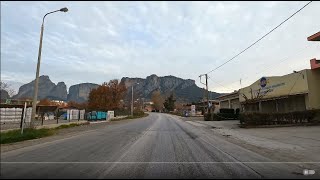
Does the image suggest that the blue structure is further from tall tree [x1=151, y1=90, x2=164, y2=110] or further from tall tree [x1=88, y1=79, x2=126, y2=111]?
tall tree [x1=151, y1=90, x2=164, y2=110]

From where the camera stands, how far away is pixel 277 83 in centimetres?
4459

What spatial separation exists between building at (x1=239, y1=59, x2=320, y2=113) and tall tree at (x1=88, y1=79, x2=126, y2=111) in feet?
146

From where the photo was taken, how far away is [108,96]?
87750mm

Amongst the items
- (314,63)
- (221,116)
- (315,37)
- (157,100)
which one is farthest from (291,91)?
(157,100)

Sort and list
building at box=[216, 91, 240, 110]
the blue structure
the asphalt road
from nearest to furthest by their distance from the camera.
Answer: the asphalt road → the blue structure → building at box=[216, 91, 240, 110]

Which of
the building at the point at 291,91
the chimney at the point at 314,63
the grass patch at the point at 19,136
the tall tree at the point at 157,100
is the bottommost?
the grass patch at the point at 19,136

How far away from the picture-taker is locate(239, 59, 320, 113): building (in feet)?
121

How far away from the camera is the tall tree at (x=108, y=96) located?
282ft

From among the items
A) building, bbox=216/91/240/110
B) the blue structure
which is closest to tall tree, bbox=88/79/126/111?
the blue structure

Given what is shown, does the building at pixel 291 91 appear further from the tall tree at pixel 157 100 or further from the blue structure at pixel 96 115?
the tall tree at pixel 157 100

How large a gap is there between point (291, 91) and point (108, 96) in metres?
56.0

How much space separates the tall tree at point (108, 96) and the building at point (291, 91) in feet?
146

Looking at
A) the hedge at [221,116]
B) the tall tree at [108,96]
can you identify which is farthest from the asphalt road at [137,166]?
the tall tree at [108,96]

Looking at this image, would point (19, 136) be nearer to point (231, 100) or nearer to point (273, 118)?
point (273, 118)
